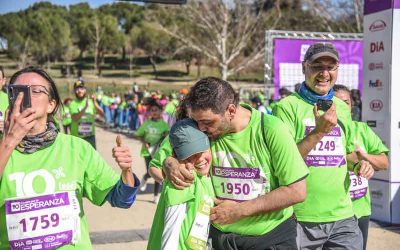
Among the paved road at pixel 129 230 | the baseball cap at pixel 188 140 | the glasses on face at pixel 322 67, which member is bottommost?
the paved road at pixel 129 230

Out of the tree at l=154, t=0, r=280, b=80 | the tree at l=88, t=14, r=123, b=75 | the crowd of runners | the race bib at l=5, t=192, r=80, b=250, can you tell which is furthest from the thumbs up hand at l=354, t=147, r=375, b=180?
the tree at l=88, t=14, r=123, b=75

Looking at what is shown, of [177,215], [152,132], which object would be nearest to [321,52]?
[177,215]

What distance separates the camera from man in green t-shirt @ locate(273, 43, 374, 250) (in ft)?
11.9

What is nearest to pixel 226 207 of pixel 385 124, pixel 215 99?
pixel 215 99

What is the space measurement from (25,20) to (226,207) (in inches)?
2097

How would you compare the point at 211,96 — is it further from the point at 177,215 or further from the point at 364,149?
the point at 364,149

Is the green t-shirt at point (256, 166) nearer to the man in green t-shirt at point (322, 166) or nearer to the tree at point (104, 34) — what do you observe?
the man in green t-shirt at point (322, 166)

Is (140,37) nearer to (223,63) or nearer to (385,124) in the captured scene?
(223,63)

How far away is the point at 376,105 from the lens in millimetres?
7578

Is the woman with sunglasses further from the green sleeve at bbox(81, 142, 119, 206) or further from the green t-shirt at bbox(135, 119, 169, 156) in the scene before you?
the green t-shirt at bbox(135, 119, 169, 156)

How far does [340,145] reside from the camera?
377cm

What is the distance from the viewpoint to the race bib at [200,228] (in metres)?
2.67

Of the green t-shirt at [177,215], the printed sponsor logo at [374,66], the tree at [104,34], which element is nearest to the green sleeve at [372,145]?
the green t-shirt at [177,215]

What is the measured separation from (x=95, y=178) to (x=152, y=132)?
20.5 feet
